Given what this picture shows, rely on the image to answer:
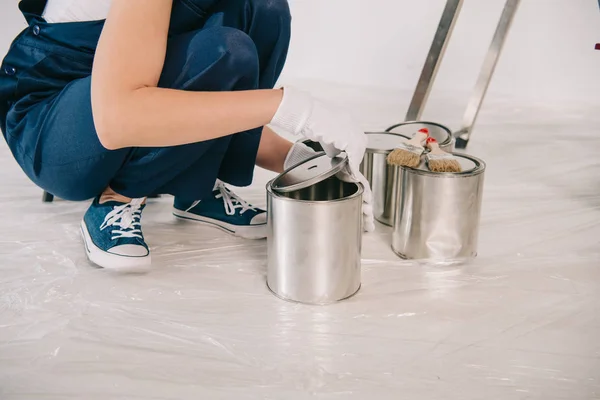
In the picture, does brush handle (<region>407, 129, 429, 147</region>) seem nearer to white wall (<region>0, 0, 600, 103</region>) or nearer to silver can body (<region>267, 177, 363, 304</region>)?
silver can body (<region>267, 177, 363, 304</region>)

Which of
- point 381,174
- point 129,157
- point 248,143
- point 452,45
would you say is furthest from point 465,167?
point 452,45

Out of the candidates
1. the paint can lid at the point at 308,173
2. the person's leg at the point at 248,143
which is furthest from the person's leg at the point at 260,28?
the paint can lid at the point at 308,173

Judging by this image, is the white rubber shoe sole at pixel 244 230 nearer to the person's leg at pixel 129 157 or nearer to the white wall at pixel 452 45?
the person's leg at pixel 129 157

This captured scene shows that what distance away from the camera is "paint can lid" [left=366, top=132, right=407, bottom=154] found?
4.16 feet

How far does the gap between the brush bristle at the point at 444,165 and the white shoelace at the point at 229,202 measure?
343 millimetres

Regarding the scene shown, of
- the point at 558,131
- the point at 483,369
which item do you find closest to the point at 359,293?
the point at 483,369

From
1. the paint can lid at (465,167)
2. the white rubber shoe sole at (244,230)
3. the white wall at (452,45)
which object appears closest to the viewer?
the paint can lid at (465,167)

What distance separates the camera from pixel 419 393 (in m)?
0.83

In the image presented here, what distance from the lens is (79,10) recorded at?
1.08 metres

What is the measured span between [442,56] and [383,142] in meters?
0.45

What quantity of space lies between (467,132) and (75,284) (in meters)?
1.01

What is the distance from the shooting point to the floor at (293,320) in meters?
0.85

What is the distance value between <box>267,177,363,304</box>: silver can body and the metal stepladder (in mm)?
694

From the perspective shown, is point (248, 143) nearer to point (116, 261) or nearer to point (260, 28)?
point (260, 28)
